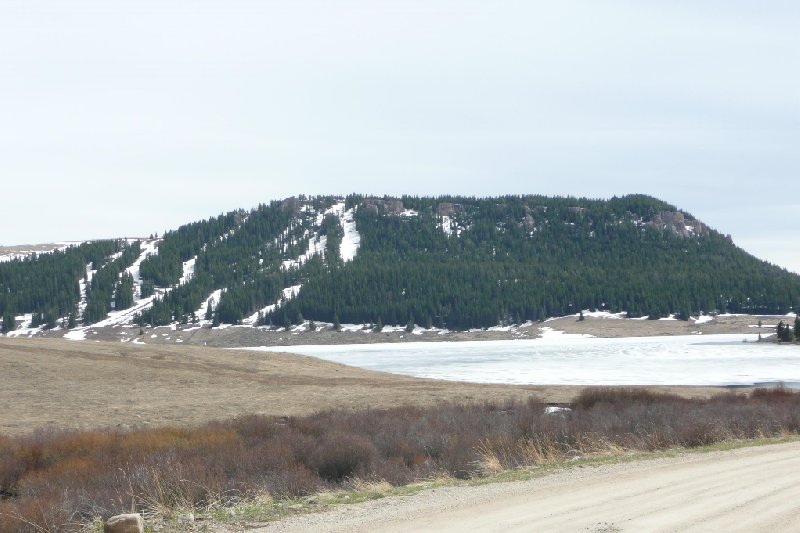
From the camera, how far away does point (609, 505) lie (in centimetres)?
1156

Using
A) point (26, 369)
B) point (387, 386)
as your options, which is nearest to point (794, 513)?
point (387, 386)

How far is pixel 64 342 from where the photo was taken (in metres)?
51.5

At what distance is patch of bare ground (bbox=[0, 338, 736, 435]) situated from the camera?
1107 inches

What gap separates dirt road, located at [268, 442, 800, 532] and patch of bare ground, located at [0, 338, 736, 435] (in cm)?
1429

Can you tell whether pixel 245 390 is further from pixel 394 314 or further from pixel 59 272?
pixel 59 272

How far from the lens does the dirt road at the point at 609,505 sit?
10266mm

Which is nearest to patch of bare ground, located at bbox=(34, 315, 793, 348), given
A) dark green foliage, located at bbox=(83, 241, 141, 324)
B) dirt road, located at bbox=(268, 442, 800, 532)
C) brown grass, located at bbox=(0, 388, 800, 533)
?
dark green foliage, located at bbox=(83, 241, 141, 324)

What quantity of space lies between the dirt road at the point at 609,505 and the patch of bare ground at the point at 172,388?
14291 millimetres

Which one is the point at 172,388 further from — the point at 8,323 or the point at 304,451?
the point at 8,323

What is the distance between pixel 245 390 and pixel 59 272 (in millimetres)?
177187

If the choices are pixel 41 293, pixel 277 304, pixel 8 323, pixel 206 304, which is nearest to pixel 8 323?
pixel 8 323

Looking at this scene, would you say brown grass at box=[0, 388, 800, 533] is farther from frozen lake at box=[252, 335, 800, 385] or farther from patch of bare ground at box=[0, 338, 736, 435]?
frozen lake at box=[252, 335, 800, 385]

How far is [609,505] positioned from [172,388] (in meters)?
29.4

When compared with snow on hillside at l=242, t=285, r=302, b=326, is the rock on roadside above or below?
below
